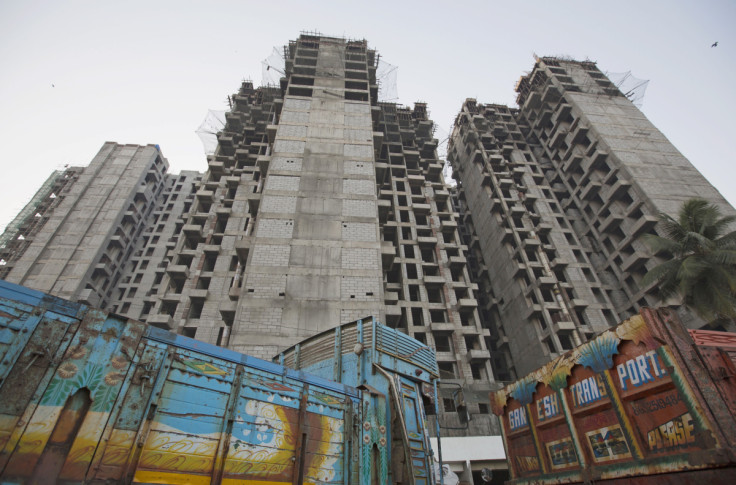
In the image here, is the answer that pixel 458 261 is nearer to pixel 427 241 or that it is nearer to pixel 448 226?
pixel 427 241

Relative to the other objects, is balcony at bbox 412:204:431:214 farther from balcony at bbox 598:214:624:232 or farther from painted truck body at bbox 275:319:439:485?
painted truck body at bbox 275:319:439:485

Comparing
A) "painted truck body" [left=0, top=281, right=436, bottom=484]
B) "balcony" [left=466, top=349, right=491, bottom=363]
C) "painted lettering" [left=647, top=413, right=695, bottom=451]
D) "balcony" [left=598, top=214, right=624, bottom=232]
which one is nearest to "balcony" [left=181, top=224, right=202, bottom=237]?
"balcony" [left=466, top=349, right=491, bottom=363]

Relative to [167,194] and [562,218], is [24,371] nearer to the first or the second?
[562,218]

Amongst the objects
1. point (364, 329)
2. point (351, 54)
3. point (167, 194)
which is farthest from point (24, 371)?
point (167, 194)

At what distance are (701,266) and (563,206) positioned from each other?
2842 centimetres

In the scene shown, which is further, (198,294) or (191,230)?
(191,230)

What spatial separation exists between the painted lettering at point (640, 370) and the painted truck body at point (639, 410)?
14 mm

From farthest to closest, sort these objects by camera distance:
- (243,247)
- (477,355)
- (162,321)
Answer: (477,355), (162,321), (243,247)

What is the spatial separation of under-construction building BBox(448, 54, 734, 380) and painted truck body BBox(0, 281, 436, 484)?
31.0m

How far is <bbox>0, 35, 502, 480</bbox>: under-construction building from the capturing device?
22953 millimetres

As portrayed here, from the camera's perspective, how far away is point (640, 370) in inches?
203

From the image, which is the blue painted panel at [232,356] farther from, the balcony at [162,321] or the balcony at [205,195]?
the balcony at [205,195]

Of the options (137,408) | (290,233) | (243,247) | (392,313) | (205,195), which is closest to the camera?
(137,408)

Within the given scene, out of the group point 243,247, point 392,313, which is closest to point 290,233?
point 243,247
